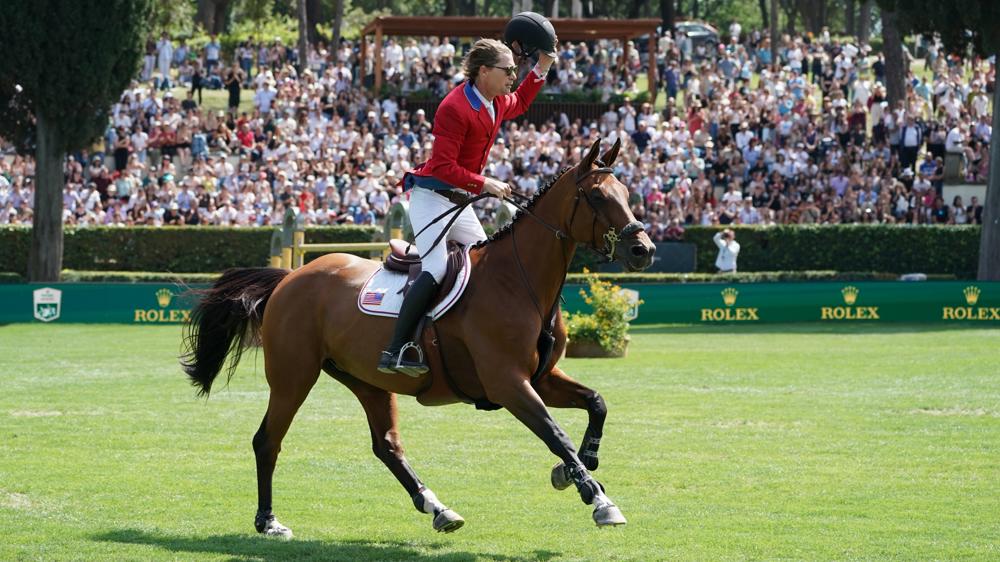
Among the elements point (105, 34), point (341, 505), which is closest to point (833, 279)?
point (105, 34)

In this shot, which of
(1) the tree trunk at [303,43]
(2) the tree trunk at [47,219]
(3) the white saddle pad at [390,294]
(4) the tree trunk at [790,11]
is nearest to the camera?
(3) the white saddle pad at [390,294]

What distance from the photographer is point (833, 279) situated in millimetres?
30156

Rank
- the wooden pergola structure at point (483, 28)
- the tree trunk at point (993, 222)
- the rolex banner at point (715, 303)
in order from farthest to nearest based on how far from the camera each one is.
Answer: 1. the wooden pergola structure at point (483, 28)
2. the tree trunk at point (993, 222)
3. the rolex banner at point (715, 303)

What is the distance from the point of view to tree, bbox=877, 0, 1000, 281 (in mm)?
27786

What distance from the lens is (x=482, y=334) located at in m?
8.39

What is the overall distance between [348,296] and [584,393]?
182 cm

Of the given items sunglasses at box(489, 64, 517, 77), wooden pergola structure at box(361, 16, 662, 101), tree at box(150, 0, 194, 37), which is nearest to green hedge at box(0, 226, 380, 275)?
wooden pergola structure at box(361, 16, 662, 101)

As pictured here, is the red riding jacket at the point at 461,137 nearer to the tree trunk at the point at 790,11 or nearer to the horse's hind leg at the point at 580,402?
the horse's hind leg at the point at 580,402

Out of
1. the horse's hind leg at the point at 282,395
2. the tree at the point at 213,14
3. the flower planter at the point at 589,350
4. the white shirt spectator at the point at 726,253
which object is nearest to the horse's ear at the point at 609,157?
the horse's hind leg at the point at 282,395

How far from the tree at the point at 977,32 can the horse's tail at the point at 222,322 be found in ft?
71.1

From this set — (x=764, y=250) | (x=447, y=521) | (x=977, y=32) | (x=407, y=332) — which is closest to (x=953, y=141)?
(x=764, y=250)

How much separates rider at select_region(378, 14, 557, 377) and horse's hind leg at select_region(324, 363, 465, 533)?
83cm

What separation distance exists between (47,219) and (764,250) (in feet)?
54.2

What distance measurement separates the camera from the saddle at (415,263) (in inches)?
346
